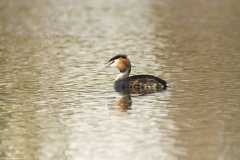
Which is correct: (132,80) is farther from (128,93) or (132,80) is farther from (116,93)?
(116,93)

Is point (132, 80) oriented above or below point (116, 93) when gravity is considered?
above

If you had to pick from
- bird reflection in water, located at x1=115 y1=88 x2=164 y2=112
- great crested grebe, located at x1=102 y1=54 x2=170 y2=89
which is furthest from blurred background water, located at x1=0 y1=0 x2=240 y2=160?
great crested grebe, located at x1=102 y1=54 x2=170 y2=89

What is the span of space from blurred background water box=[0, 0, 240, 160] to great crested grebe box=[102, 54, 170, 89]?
0.30m

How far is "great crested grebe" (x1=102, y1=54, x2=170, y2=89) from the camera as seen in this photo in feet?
60.5

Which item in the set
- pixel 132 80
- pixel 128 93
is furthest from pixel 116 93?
pixel 132 80

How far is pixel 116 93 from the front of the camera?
1828 centimetres

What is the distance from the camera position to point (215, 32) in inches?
1303

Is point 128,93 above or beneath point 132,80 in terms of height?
beneath

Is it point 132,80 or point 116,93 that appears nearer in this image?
point 116,93

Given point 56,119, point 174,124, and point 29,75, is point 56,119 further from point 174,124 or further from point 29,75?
point 29,75

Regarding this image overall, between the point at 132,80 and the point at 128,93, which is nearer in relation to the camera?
the point at 128,93

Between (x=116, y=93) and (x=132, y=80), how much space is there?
0.74 metres

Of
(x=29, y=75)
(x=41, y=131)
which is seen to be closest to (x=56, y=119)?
(x=41, y=131)

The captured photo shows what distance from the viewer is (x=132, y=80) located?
1883cm
